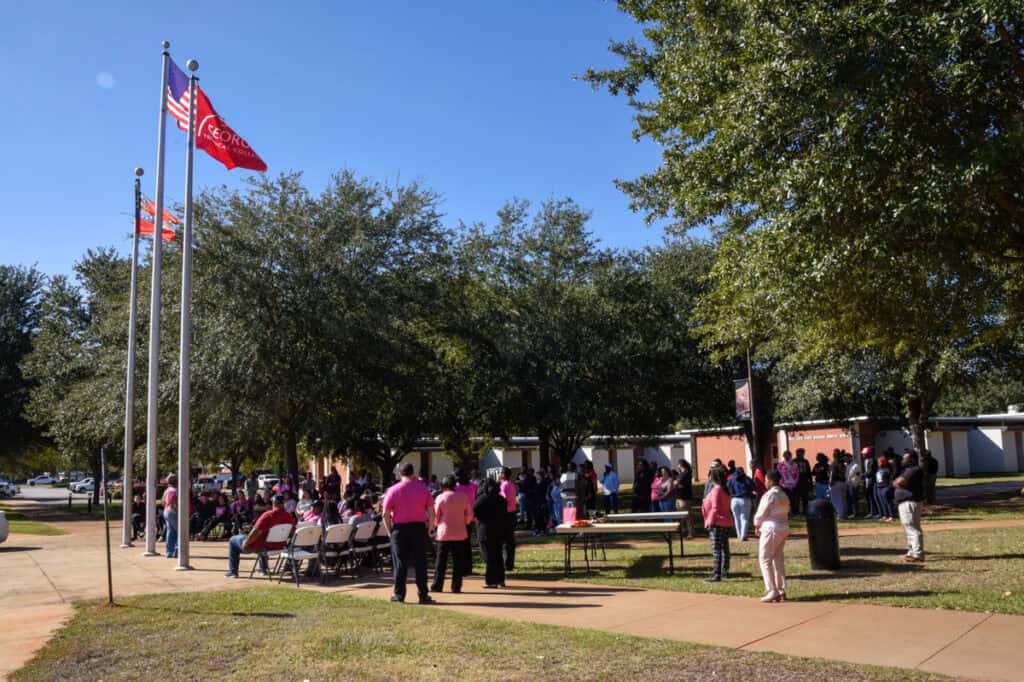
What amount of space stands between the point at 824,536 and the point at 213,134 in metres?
12.9

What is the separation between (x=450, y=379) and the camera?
1154 inches

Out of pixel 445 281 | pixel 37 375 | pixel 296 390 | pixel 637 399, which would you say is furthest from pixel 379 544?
pixel 37 375

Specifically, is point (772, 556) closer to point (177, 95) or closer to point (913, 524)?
point (913, 524)

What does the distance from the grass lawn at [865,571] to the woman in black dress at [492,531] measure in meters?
1.16

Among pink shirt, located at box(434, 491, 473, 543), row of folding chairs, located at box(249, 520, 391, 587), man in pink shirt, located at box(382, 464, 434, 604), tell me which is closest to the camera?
man in pink shirt, located at box(382, 464, 434, 604)

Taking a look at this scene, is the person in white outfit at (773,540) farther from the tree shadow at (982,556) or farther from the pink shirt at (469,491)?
the tree shadow at (982,556)

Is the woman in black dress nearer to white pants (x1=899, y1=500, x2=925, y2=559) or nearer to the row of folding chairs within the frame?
the row of folding chairs

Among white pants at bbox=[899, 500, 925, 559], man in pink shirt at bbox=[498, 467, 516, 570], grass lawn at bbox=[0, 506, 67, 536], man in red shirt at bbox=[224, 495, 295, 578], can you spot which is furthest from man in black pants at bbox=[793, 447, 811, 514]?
grass lawn at bbox=[0, 506, 67, 536]

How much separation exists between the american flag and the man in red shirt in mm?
7636

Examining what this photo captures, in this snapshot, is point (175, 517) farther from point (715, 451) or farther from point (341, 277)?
point (715, 451)

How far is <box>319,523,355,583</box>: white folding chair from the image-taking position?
45.3 ft

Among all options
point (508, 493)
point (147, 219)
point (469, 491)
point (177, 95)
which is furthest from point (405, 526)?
point (147, 219)

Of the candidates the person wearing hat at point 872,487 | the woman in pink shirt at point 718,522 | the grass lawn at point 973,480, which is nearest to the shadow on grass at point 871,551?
the woman in pink shirt at point 718,522

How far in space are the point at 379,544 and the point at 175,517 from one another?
18.6ft
